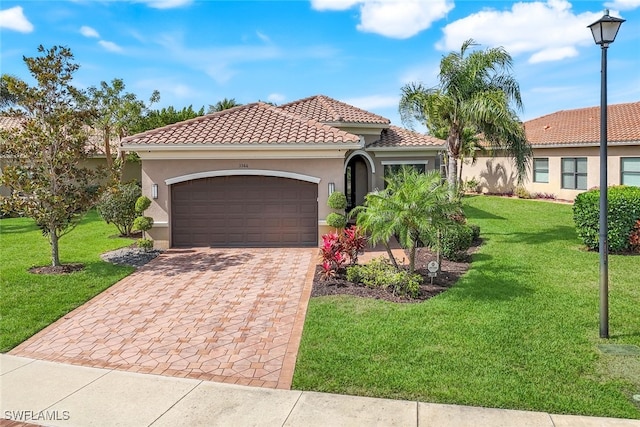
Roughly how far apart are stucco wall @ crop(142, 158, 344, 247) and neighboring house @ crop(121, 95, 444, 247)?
33 mm

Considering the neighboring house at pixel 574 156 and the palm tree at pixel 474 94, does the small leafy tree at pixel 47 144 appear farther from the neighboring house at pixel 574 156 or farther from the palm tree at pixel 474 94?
the neighboring house at pixel 574 156

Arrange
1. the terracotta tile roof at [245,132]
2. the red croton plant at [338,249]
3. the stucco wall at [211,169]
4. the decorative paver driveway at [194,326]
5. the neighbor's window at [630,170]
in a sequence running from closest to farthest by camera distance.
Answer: the decorative paver driveway at [194,326] < the red croton plant at [338,249] < the terracotta tile roof at [245,132] < the stucco wall at [211,169] < the neighbor's window at [630,170]

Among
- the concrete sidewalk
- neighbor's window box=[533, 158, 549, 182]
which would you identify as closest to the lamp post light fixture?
the concrete sidewalk

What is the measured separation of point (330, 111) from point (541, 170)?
15.9 m

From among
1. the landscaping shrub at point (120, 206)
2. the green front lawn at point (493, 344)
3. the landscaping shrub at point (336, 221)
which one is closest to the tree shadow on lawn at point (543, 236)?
the green front lawn at point (493, 344)

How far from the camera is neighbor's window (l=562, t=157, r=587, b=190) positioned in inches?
995

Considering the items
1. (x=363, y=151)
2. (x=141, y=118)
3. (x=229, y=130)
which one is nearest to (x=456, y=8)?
(x=363, y=151)

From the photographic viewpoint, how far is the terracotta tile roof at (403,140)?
18984 mm

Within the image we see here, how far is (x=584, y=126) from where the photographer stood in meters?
27.6

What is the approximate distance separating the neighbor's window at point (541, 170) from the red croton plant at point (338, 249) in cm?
2140

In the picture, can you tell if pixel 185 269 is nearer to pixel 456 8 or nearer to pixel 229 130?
pixel 229 130

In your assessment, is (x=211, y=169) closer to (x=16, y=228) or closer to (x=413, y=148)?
(x=413, y=148)

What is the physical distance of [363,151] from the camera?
1912cm

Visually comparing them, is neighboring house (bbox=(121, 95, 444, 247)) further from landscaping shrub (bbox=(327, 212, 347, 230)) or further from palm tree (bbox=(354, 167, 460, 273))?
palm tree (bbox=(354, 167, 460, 273))
